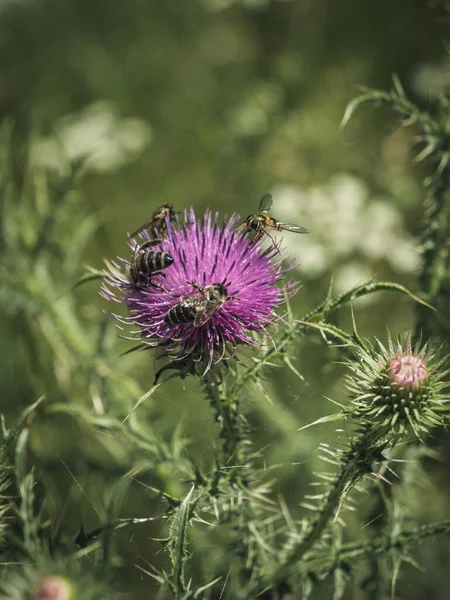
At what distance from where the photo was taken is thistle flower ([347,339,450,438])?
7.11ft

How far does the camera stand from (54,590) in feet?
7.09

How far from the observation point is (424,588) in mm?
3785

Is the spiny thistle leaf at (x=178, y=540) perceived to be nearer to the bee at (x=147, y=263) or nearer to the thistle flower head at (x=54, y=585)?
the thistle flower head at (x=54, y=585)

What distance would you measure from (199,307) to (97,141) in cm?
385

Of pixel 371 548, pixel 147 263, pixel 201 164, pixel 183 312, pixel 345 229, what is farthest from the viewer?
pixel 201 164

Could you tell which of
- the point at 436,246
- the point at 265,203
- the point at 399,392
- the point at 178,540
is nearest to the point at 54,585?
the point at 178,540

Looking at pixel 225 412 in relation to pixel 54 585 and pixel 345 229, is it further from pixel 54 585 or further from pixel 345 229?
pixel 345 229

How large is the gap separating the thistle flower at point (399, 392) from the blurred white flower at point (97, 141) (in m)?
3.79

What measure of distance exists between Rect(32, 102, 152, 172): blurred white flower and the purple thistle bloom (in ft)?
10.1

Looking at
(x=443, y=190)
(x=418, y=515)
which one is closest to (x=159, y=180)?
(x=443, y=190)

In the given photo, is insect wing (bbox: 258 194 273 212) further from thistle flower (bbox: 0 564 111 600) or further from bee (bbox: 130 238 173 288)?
thistle flower (bbox: 0 564 111 600)

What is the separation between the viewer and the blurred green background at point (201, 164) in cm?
394

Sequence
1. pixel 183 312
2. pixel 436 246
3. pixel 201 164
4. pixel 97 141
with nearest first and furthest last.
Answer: pixel 183 312
pixel 436 246
pixel 97 141
pixel 201 164

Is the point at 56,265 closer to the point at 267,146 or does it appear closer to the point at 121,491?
the point at 267,146
